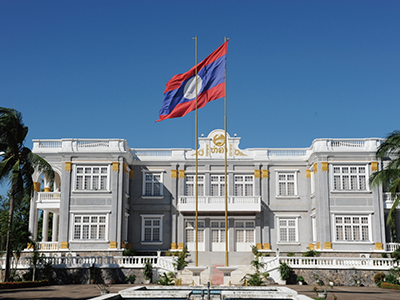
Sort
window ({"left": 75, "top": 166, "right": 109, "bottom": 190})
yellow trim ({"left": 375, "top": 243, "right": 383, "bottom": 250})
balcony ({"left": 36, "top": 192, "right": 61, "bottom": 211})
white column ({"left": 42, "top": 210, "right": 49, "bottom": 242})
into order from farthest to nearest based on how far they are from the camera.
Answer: white column ({"left": 42, "top": 210, "right": 49, "bottom": 242}) < balcony ({"left": 36, "top": 192, "right": 61, "bottom": 211}) < window ({"left": 75, "top": 166, "right": 109, "bottom": 190}) < yellow trim ({"left": 375, "top": 243, "right": 383, "bottom": 250})

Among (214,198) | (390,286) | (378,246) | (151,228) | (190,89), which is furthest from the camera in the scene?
(151,228)

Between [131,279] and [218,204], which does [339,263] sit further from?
[131,279]

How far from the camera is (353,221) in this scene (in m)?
33.1

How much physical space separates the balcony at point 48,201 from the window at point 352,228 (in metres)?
18.5

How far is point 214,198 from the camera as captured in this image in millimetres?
35156

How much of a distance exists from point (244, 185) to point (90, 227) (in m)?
11.0

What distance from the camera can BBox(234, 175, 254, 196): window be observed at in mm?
36438

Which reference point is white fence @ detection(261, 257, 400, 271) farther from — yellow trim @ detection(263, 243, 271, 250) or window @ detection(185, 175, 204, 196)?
window @ detection(185, 175, 204, 196)

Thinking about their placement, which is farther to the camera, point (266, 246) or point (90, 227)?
point (266, 246)

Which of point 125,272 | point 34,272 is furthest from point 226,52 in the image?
point 34,272

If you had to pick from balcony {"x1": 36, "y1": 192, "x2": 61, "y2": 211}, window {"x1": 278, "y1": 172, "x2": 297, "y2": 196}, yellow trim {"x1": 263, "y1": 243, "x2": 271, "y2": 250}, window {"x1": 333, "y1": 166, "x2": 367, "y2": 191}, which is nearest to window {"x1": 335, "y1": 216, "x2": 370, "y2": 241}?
window {"x1": 333, "y1": 166, "x2": 367, "y2": 191}

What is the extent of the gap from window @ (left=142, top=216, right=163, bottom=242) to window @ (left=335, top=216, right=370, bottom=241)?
11962 millimetres

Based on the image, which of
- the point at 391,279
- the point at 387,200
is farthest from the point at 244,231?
the point at 391,279

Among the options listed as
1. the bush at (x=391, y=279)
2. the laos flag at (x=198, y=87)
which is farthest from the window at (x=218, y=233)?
the laos flag at (x=198, y=87)
